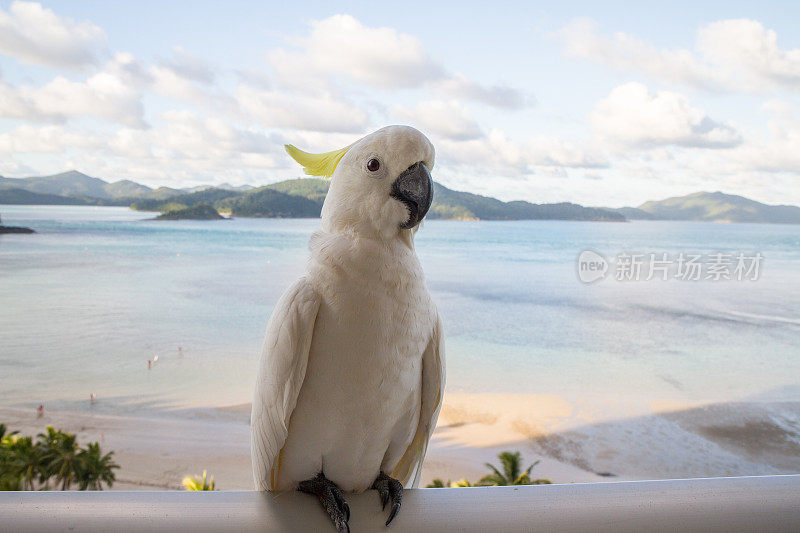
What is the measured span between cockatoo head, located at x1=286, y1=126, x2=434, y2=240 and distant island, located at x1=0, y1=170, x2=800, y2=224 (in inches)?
246

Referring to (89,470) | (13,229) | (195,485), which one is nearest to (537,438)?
(89,470)

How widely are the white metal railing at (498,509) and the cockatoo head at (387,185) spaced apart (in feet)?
1.30

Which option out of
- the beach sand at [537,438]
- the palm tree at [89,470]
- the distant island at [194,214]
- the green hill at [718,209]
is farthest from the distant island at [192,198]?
the green hill at [718,209]

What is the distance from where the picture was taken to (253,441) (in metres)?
0.85

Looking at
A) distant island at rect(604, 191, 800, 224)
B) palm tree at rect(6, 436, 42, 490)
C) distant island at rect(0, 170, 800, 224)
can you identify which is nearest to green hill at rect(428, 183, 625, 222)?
distant island at rect(0, 170, 800, 224)

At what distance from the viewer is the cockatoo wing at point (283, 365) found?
76 cm

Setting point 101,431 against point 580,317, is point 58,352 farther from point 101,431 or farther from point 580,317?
point 580,317

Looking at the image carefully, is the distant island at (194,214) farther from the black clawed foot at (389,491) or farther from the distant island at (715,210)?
the black clawed foot at (389,491)

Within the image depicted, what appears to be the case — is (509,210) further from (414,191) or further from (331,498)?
(331,498)

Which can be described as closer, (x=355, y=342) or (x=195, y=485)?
(x=355, y=342)

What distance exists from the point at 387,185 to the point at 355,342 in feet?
0.82

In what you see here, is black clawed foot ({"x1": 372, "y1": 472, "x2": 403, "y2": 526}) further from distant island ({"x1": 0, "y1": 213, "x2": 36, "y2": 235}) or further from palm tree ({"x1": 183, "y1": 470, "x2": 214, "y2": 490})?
distant island ({"x1": 0, "y1": 213, "x2": 36, "y2": 235})

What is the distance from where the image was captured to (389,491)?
2.47 feet

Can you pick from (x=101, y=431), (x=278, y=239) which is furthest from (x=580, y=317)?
(x=101, y=431)
